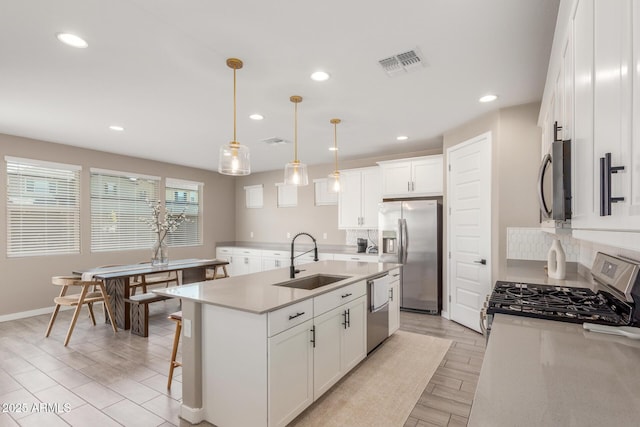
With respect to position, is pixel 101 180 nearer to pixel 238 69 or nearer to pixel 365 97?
pixel 238 69

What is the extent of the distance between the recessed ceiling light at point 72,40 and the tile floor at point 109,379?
266 centimetres

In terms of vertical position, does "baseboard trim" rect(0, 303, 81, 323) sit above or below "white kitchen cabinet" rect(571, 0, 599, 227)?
below

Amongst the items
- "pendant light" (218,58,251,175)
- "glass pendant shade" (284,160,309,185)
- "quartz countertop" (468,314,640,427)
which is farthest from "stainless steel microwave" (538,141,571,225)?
"glass pendant shade" (284,160,309,185)

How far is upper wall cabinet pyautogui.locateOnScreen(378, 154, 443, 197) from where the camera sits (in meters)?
4.89

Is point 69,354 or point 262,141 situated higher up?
point 262,141

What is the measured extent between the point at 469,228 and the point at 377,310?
1741 mm

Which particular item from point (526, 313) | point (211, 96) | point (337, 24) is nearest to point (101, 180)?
point (211, 96)

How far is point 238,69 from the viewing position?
8.54 feet

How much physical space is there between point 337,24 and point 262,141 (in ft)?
9.93

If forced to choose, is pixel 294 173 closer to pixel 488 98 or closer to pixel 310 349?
pixel 310 349

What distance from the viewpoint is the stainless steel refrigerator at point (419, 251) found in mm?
4637

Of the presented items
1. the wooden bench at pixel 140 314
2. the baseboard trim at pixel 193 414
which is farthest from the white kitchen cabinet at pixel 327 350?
the wooden bench at pixel 140 314

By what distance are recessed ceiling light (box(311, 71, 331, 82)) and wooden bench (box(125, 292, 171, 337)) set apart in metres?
3.04

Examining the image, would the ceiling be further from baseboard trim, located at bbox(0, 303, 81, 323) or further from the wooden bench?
baseboard trim, located at bbox(0, 303, 81, 323)
